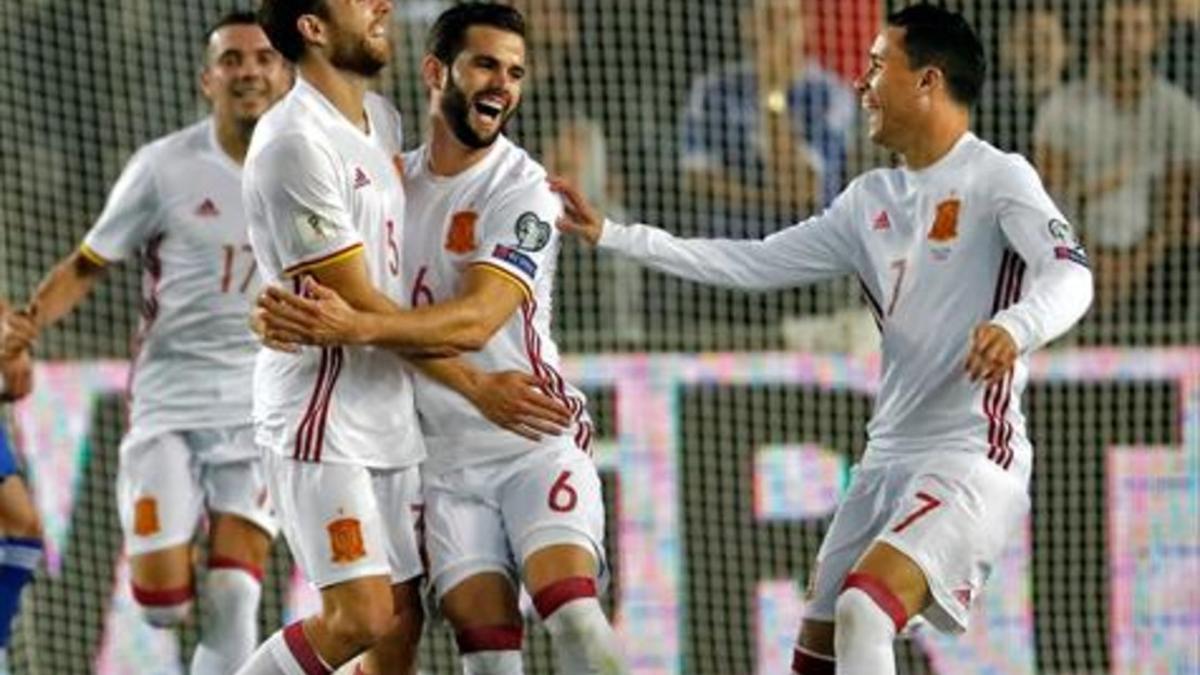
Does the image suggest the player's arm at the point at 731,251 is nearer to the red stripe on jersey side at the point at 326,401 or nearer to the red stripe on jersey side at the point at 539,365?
the red stripe on jersey side at the point at 539,365

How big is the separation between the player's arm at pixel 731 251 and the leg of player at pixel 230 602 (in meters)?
1.62

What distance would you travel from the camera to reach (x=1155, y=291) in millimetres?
10359

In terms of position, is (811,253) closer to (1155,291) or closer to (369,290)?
(369,290)

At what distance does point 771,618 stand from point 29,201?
2.83 m

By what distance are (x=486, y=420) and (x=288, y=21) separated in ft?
3.15

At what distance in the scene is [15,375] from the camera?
847 centimetres

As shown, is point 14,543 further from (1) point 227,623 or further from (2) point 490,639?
(2) point 490,639

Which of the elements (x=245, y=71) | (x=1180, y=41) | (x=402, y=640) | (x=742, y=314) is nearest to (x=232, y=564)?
(x=245, y=71)

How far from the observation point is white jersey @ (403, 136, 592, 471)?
6992 mm

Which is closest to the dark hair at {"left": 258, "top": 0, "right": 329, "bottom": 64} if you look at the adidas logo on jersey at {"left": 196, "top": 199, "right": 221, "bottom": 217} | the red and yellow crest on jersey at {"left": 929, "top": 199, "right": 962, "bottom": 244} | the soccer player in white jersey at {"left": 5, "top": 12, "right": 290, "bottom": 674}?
the red and yellow crest on jersey at {"left": 929, "top": 199, "right": 962, "bottom": 244}

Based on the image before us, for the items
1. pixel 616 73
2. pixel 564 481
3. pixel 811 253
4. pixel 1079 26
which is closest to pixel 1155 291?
pixel 1079 26

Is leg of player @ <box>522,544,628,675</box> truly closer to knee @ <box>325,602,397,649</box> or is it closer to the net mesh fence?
knee @ <box>325,602,397,649</box>

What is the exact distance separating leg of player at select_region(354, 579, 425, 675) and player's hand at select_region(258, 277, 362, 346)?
717 mm

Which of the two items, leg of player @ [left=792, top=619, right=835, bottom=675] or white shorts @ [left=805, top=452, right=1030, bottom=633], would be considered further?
leg of player @ [left=792, top=619, right=835, bottom=675]
